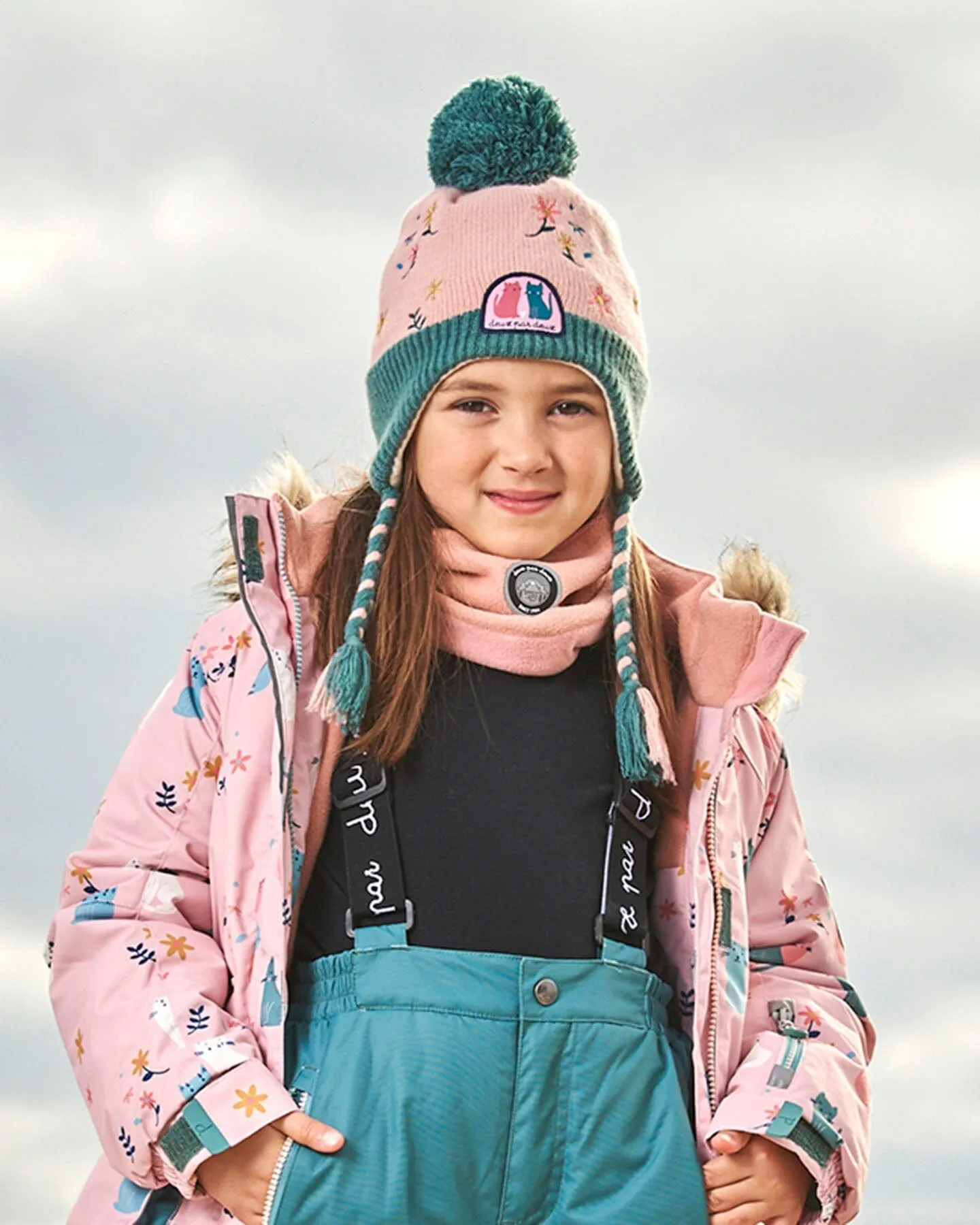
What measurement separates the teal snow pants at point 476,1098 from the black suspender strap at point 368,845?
25mm

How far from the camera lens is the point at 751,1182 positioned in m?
2.10

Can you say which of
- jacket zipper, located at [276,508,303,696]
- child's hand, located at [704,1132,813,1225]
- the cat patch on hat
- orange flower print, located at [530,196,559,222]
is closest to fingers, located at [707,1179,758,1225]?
child's hand, located at [704,1132,813,1225]

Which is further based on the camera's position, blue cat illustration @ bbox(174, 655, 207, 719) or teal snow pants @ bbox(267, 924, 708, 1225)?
blue cat illustration @ bbox(174, 655, 207, 719)

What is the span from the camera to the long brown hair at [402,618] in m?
2.18

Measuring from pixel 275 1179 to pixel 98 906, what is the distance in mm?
395

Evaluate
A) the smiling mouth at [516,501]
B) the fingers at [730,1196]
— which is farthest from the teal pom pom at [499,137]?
the fingers at [730,1196]

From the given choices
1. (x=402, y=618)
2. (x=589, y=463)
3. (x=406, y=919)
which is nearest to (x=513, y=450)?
(x=589, y=463)

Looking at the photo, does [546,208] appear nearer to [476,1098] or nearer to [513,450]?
[513,450]

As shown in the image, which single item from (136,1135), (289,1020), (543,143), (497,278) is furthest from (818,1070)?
(543,143)

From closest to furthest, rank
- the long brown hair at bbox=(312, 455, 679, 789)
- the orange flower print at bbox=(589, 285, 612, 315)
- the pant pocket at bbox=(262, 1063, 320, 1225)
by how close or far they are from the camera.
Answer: the pant pocket at bbox=(262, 1063, 320, 1225) → the long brown hair at bbox=(312, 455, 679, 789) → the orange flower print at bbox=(589, 285, 612, 315)

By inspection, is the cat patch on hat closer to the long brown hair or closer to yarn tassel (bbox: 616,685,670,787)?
the long brown hair

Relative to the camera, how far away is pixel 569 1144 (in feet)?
6.63

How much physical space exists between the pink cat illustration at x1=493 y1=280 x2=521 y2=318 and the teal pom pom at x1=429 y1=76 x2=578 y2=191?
7.5 inches

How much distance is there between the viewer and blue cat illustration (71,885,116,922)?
212 centimetres
